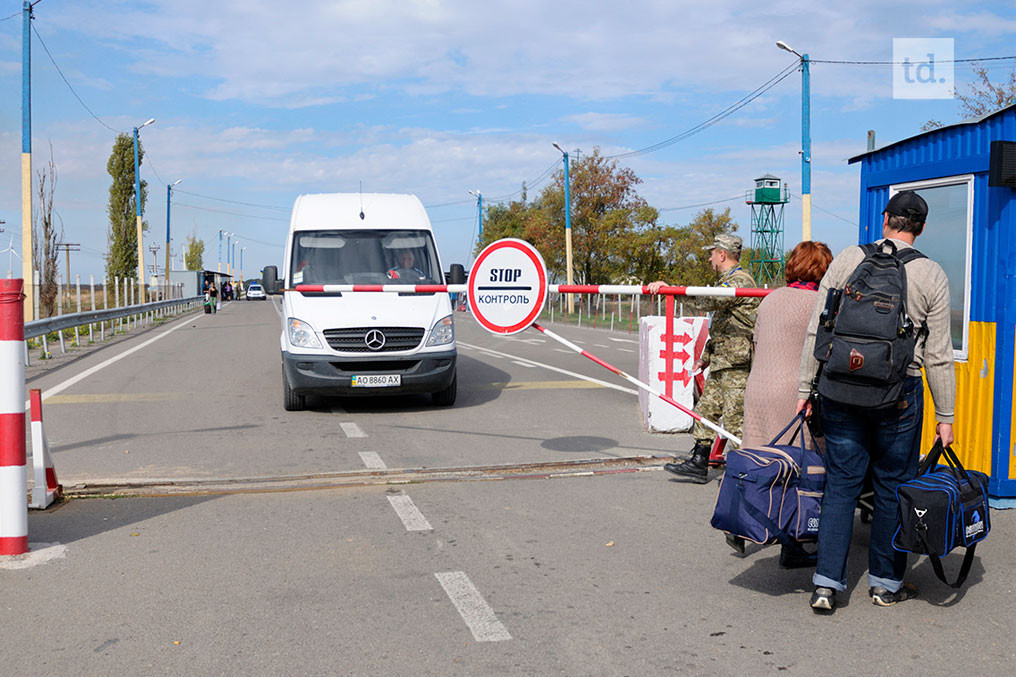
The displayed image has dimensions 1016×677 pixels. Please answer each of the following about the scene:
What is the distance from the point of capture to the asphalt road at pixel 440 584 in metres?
3.98

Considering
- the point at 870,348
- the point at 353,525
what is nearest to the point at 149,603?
the point at 353,525

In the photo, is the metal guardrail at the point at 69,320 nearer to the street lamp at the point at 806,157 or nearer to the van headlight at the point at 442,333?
the van headlight at the point at 442,333

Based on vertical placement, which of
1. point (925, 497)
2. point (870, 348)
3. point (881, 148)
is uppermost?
point (881, 148)

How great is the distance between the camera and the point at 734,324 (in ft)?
23.2

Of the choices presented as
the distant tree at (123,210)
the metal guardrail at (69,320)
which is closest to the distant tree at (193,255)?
the distant tree at (123,210)

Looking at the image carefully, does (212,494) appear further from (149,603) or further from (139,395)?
(139,395)

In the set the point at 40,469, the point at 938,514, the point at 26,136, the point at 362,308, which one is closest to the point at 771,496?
the point at 938,514

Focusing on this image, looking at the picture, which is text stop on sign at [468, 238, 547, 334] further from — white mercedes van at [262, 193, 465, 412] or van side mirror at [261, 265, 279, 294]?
van side mirror at [261, 265, 279, 294]

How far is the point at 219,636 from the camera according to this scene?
4.18 meters

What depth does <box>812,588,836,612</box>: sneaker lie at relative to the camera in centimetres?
443

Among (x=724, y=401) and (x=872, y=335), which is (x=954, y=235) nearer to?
(x=724, y=401)

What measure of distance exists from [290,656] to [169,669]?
1.48 feet

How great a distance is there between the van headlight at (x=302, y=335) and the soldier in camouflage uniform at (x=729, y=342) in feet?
16.2

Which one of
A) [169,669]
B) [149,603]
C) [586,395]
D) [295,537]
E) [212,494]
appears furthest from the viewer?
[586,395]
